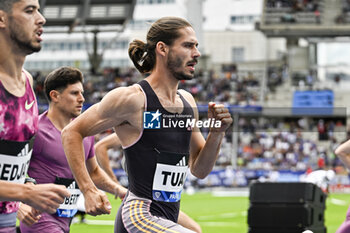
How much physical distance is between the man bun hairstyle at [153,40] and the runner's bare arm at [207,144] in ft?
1.28

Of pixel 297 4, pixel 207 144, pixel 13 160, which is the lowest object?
pixel 297 4

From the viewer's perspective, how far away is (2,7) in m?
4.20

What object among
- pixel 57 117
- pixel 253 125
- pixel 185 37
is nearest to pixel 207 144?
pixel 185 37

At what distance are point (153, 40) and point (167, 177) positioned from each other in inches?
40.1

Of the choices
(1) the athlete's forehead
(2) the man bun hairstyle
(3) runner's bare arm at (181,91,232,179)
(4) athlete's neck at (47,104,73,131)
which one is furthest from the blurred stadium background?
(1) the athlete's forehead

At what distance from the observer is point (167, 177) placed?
5312 millimetres

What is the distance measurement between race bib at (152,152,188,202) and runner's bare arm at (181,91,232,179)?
0.33m

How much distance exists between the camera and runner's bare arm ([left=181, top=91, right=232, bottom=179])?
519 cm

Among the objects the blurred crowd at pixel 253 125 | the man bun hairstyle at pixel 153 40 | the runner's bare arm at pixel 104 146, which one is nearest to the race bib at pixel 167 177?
the man bun hairstyle at pixel 153 40

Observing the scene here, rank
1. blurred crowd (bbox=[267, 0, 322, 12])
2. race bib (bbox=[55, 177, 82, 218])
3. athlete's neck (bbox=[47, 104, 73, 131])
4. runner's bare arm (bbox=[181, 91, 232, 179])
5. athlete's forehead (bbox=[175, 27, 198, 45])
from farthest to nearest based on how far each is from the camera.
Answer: blurred crowd (bbox=[267, 0, 322, 12]) → athlete's neck (bbox=[47, 104, 73, 131]) → race bib (bbox=[55, 177, 82, 218]) → athlete's forehead (bbox=[175, 27, 198, 45]) → runner's bare arm (bbox=[181, 91, 232, 179])

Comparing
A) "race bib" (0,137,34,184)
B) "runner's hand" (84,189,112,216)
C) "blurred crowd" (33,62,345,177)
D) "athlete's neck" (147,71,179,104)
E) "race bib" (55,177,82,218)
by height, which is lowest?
"blurred crowd" (33,62,345,177)

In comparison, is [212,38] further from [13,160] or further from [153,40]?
[13,160]

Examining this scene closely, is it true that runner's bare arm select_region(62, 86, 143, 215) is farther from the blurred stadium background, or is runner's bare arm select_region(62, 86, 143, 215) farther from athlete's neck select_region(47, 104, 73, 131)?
the blurred stadium background

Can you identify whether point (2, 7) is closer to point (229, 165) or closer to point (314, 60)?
point (229, 165)
